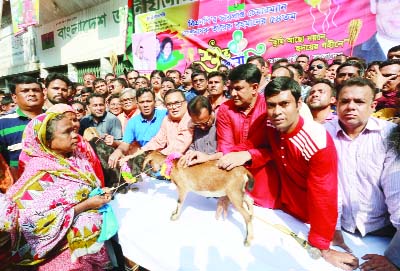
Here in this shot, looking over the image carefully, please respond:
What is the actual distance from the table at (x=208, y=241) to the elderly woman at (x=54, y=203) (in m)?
0.30

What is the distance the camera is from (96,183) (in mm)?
2008

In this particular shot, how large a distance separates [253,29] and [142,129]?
4.27 m

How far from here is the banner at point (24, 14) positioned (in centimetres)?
1050

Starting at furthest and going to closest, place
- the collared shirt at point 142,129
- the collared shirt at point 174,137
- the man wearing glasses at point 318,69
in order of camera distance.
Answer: the man wearing glasses at point 318,69 < the collared shirt at point 142,129 < the collared shirt at point 174,137

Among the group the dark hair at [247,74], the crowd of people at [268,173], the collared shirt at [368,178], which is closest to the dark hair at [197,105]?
the crowd of people at [268,173]

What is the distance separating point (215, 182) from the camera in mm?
1825

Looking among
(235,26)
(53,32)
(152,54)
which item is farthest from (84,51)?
(235,26)

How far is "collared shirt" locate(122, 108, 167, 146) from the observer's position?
10.8 feet

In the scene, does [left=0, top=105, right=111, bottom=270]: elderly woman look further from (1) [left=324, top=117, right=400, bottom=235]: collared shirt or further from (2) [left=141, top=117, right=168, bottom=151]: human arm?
(1) [left=324, top=117, right=400, bottom=235]: collared shirt

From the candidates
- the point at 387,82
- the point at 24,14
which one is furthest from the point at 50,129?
the point at 24,14

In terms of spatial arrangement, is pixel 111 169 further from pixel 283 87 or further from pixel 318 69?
pixel 318 69

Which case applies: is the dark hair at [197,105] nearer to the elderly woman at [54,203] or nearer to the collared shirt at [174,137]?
the collared shirt at [174,137]

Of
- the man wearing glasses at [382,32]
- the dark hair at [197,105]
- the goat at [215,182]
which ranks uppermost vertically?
the man wearing glasses at [382,32]

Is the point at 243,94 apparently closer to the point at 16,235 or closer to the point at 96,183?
the point at 96,183
